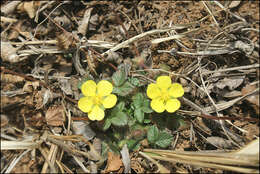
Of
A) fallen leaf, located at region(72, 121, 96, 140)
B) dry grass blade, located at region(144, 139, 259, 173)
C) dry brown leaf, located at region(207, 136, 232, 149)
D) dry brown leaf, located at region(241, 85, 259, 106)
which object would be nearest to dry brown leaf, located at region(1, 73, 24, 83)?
fallen leaf, located at region(72, 121, 96, 140)

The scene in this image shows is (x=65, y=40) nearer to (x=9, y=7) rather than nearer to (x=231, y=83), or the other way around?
(x=9, y=7)

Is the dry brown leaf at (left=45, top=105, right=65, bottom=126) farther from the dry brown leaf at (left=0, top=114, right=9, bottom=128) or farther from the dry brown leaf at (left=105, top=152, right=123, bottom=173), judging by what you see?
the dry brown leaf at (left=105, top=152, right=123, bottom=173)

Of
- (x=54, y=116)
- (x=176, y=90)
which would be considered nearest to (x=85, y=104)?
(x=54, y=116)

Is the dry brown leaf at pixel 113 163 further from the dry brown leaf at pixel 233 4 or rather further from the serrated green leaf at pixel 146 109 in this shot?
the dry brown leaf at pixel 233 4

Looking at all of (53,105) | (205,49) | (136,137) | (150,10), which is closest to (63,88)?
(53,105)

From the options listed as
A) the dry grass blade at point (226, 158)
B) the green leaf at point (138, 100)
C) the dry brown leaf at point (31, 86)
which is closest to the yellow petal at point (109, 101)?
the green leaf at point (138, 100)

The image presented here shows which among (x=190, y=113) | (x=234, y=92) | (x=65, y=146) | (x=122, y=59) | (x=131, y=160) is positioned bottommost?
(x=131, y=160)

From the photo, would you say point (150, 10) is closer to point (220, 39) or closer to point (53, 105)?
point (220, 39)

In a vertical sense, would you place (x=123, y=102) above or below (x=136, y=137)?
above
